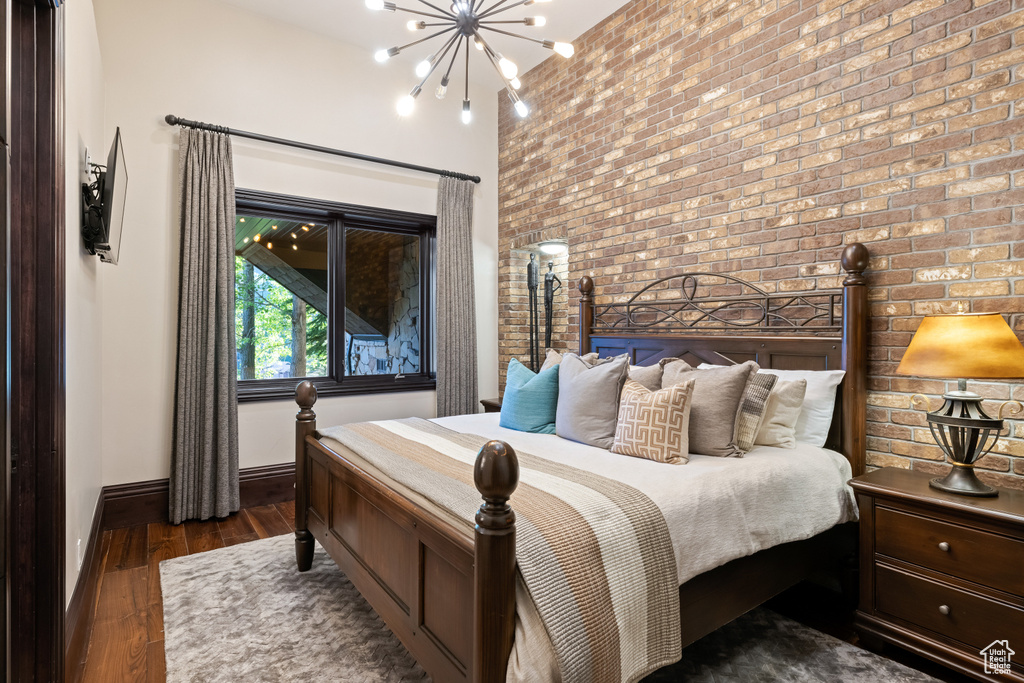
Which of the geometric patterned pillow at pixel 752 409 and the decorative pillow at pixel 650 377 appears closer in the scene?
the geometric patterned pillow at pixel 752 409

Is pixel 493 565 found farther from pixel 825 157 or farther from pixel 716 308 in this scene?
pixel 825 157

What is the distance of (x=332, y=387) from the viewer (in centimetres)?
413

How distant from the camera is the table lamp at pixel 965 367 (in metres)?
1.73

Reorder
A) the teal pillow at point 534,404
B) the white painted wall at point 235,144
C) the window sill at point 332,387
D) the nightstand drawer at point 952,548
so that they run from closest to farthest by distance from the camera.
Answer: the nightstand drawer at point 952,548 < the teal pillow at point 534,404 < the white painted wall at point 235,144 < the window sill at point 332,387

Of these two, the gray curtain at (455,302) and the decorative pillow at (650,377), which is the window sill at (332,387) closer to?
the gray curtain at (455,302)

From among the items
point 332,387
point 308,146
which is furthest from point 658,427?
point 308,146

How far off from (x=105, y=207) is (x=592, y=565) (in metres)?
2.42

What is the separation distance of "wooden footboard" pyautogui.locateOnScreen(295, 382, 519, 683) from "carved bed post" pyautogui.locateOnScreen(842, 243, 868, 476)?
6.13 ft

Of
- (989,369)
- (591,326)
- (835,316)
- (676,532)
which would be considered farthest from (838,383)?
(591,326)

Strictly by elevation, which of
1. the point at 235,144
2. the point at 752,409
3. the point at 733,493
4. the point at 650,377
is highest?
the point at 235,144

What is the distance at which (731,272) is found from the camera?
9.80 feet

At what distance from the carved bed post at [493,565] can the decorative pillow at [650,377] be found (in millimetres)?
1517

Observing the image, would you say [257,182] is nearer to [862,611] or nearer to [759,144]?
[759,144]

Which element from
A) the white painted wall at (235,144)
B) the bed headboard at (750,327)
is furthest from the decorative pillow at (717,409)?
the white painted wall at (235,144)
